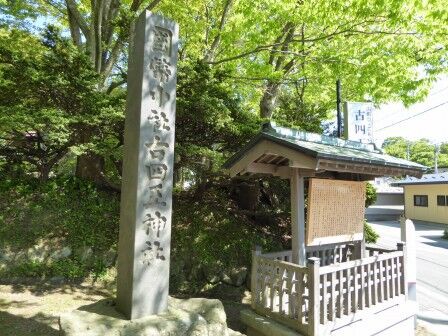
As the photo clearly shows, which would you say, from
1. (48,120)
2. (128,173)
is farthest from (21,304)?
(128,173)

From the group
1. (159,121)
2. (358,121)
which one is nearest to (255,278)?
(159,121)

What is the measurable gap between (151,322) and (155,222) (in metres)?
1.19

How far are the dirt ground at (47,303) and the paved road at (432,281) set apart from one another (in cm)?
81

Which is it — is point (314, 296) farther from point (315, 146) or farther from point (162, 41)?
point (162, 41)

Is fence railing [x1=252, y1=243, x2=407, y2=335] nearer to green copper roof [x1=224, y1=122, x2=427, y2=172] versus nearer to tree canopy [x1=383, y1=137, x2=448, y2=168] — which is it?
green copper roof [x1=224, y1=122, x2=427, y2=172]

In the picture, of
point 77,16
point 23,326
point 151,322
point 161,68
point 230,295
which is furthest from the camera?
point 77,16

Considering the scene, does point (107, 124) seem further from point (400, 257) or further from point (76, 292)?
point (400, 257)

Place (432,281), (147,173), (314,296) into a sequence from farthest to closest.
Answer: (432,281), (314,296), (147,173)

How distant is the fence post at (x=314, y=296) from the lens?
5.13 meters

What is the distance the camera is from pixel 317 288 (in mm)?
5191

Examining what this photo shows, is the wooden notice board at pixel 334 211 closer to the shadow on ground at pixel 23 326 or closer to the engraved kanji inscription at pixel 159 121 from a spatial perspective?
the engraved kanji inscription at pixel 159 121


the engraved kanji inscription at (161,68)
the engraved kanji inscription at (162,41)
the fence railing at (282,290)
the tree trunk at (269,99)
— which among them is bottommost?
the fence railing at (282,290)

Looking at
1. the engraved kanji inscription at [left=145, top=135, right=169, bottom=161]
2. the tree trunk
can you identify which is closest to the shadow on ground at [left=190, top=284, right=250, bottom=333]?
the engraved kanji inscription at [left=145, top=135, right=169, bottom=161]

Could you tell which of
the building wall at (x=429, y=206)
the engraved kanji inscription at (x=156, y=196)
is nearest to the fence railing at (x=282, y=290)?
the engraved kanji inscription at (x=156, y=196)
